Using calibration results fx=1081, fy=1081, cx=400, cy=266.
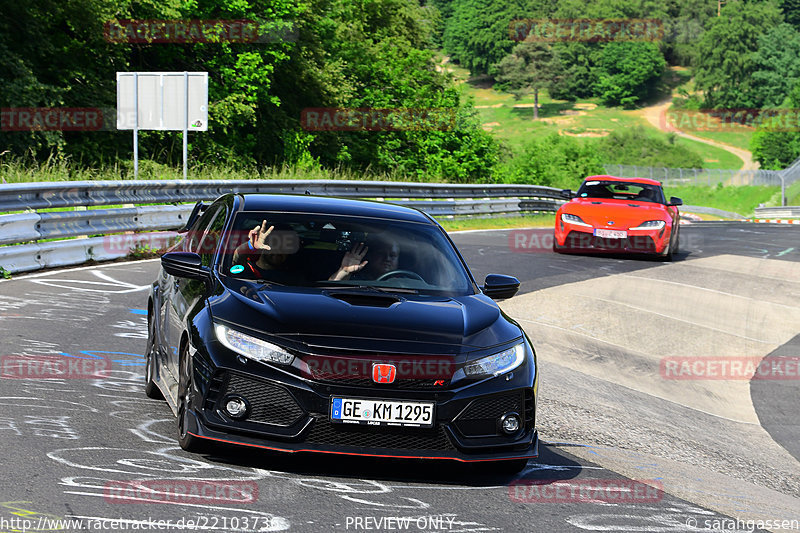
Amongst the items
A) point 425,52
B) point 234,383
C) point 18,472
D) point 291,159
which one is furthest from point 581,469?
point 425,52

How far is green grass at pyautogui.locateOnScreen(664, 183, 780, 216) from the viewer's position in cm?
8450

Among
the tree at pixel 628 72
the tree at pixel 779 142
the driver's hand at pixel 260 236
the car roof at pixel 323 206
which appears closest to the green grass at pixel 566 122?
the tree at pixel 628 72

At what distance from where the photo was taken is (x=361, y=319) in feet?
17.9

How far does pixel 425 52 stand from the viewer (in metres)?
53.2

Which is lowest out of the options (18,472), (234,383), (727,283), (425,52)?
(727,283)

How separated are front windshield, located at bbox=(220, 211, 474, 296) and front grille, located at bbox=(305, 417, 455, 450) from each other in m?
1.16

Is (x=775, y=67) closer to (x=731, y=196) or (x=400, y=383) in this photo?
(x=731, y=196)

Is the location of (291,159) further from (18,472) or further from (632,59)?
(632,59)

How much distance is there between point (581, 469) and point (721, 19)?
181219 millimetres

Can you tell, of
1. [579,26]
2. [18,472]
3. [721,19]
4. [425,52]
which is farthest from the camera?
[579,26]

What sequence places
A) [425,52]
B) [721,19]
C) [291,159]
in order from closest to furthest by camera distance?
1. [291,159]
2. [425,52]
3. [721,19]

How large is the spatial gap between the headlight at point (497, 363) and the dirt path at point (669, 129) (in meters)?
132

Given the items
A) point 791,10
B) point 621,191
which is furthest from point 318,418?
point 791,10

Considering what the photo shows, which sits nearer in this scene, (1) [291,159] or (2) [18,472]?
(2) [18,472]
